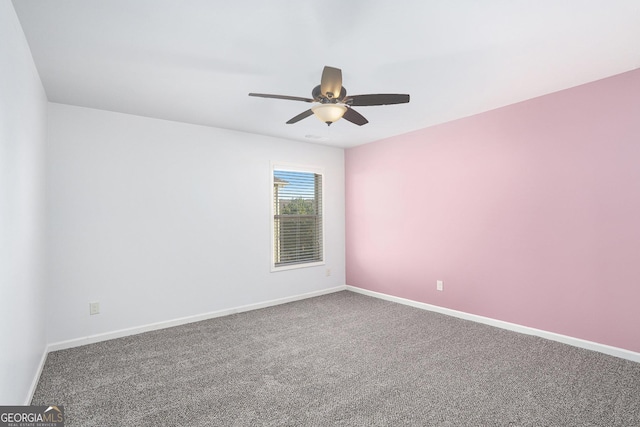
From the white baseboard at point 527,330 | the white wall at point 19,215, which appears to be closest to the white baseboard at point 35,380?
the white wall at point 19,215

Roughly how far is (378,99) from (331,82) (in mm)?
404

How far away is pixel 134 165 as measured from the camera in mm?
3654

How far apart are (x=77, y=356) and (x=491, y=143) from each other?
4.75 metres

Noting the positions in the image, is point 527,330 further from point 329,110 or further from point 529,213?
point 329,110

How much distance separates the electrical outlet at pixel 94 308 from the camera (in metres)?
3.36

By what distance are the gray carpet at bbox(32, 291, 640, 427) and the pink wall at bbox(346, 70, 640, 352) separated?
1.43 ft

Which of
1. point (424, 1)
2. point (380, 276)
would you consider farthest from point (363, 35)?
point (380, 276)

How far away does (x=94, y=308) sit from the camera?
3383 millimetres

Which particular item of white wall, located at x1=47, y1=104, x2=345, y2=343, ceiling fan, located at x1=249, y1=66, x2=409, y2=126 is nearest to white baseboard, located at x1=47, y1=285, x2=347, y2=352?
white wall, located at x1=47, y1=104, x2=345, y2=343

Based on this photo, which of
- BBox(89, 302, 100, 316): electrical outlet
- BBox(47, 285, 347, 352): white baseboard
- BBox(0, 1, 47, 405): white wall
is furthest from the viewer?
BBox(89, 302, 100, 316): electrical outlet

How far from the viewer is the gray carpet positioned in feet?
6.80

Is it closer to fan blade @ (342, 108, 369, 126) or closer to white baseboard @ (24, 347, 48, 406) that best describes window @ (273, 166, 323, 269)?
fan blade @ (342, 108, 369, 126)

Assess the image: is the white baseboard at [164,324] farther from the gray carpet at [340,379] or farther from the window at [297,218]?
the window at [297,218]

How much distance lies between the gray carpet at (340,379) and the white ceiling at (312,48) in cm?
244
